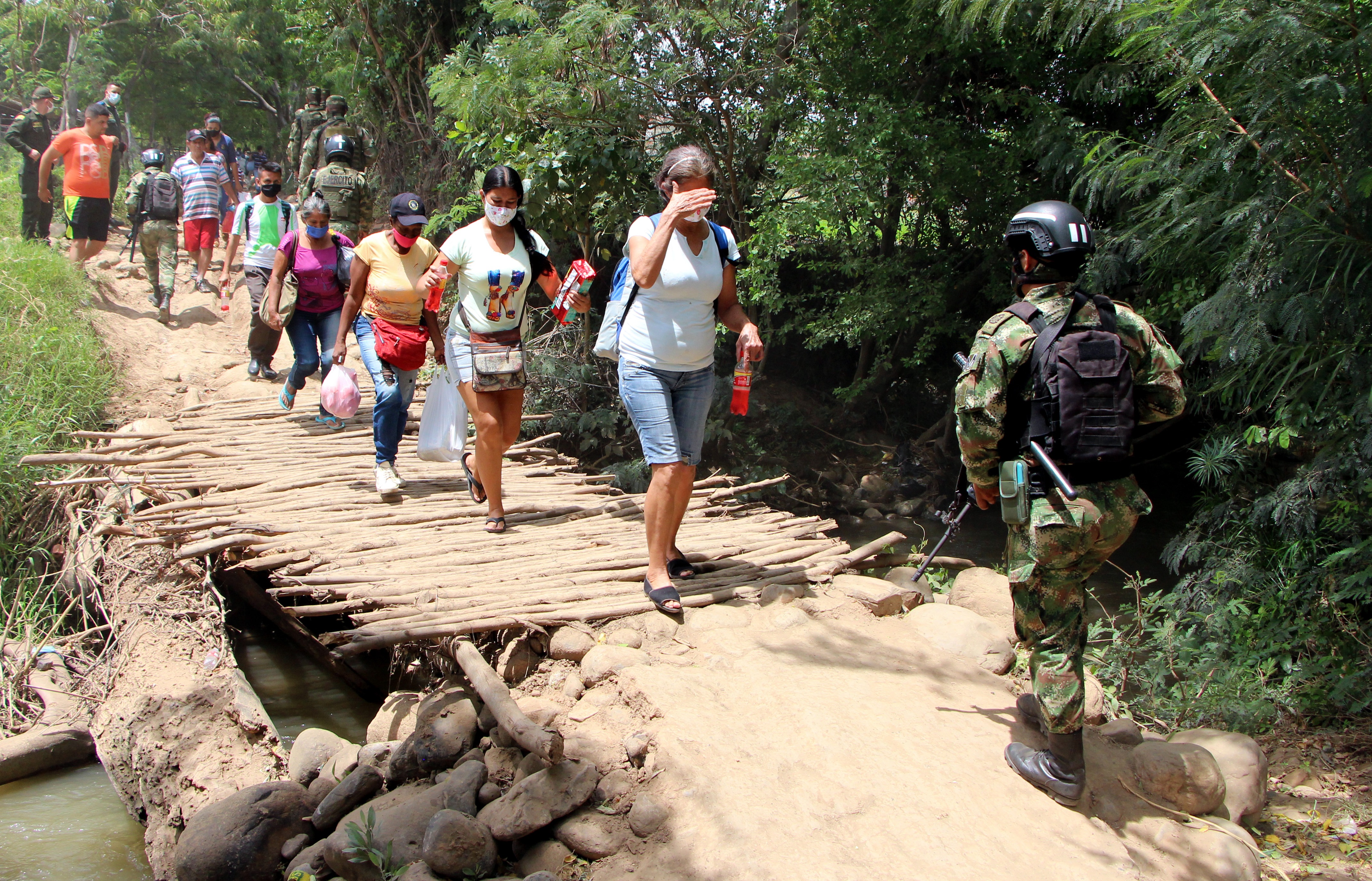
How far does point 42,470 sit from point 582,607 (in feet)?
17.7

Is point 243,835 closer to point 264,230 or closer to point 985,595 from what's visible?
point 985,595

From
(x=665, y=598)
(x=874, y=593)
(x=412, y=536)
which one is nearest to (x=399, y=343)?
(x=412, y=536)

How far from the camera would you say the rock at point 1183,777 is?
3.24 m

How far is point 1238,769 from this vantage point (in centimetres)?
346

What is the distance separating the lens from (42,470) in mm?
7125

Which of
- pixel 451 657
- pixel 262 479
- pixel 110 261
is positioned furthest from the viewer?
pixel 110 261

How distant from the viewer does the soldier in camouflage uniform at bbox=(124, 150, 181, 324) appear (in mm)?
9953

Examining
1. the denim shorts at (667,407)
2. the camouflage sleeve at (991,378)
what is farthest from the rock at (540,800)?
the camouflage sleeve at (991,378)

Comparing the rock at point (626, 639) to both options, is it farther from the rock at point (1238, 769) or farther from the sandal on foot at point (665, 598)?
Result: the rock at point (1238, 769)

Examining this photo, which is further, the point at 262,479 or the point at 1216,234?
the point at 262,479

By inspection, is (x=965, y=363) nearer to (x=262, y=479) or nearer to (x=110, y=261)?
(x=262, y=479)

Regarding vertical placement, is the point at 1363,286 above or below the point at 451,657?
above

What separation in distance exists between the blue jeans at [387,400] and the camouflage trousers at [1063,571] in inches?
152

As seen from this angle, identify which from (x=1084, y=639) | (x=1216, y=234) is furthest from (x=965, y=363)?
(x=1216, y=234)
